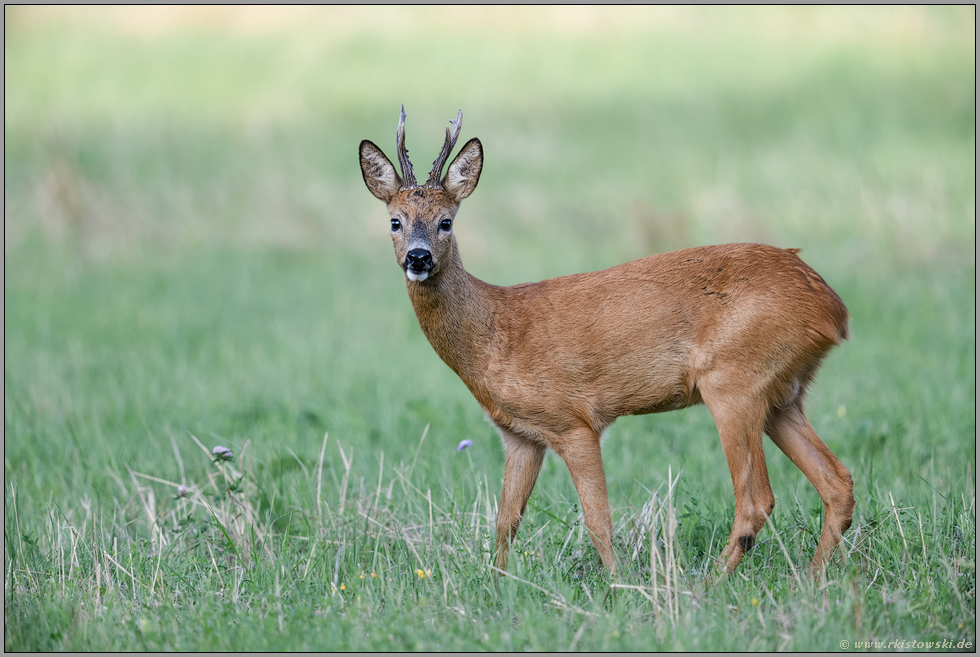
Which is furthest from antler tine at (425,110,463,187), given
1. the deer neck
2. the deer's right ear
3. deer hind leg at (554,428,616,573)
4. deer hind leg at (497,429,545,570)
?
deer hind leg at (554,428,616,573)

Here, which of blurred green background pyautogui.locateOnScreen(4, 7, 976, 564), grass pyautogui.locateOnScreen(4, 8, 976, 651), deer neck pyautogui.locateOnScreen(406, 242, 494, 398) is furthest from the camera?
blurred green background pyautogui.locateOnScreen(4, 7, 976, 564)

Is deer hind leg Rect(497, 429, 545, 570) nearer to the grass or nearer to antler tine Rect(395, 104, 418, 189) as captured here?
the grass

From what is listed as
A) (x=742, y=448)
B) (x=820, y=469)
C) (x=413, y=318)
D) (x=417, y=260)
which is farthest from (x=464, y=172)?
(x=413, y=318)

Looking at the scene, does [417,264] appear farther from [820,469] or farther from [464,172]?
[820,469]

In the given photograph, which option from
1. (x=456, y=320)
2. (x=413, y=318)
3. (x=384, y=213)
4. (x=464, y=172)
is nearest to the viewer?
(x=456, y=320)

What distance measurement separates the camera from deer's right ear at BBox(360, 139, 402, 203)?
17.6ft

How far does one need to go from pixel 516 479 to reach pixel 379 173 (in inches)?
67.5

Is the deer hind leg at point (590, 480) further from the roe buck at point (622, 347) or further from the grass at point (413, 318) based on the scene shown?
the grass at point (413, 318)

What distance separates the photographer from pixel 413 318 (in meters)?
11.3

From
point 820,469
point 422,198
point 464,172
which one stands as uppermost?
point 464,172

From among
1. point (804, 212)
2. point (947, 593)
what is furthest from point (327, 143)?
point (947, 593)

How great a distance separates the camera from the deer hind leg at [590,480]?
5000 mm

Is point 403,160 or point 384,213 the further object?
point 384,213

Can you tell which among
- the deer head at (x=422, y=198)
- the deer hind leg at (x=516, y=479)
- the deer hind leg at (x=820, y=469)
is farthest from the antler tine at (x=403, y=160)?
the deer hind leg at (x=820, y=469)
